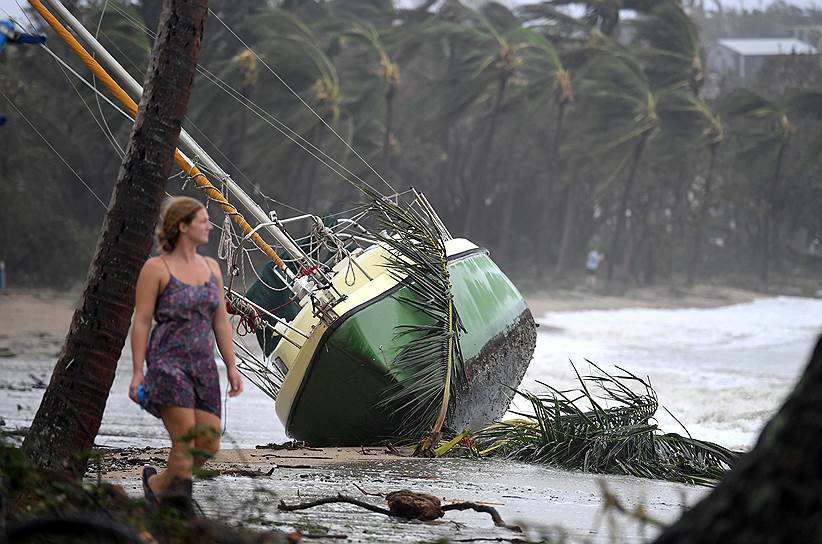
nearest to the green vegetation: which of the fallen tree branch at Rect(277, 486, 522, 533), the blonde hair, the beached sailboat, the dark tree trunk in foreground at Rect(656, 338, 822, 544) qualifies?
the beached sailboat

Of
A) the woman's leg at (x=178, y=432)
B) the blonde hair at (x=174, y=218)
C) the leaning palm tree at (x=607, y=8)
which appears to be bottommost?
the woman's leg at (x=178, y=432)

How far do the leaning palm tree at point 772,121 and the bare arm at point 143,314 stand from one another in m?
46.8

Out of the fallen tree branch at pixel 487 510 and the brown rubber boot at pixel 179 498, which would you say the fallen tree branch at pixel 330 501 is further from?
the brown rubber boot at pixel 179 498

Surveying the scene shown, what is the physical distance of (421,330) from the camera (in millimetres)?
10219

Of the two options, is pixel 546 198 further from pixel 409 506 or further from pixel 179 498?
pixel 179 498

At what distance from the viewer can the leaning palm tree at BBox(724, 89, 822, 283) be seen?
50.4 meters

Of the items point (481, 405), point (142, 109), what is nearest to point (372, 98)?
point (481, 405)

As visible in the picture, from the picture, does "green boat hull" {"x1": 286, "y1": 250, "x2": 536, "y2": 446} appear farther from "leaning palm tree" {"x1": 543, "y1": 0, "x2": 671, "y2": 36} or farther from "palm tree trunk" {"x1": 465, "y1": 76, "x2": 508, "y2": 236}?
"leaning palm tree" {"x1": 543, "y1": 0, "x2": 671, "y2": 36}

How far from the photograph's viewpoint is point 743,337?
3447 cm

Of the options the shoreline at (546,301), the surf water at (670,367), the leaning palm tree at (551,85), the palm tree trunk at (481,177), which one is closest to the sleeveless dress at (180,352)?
A: the surf water at (670,367)

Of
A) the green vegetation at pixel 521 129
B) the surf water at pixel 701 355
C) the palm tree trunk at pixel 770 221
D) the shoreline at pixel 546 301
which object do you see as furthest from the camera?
the palm tree trunk at pixel 770 221

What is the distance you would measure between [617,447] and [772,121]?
45.5 meters

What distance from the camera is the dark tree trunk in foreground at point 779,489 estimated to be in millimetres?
2869

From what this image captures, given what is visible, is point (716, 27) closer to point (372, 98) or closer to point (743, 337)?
point (372, 98)
